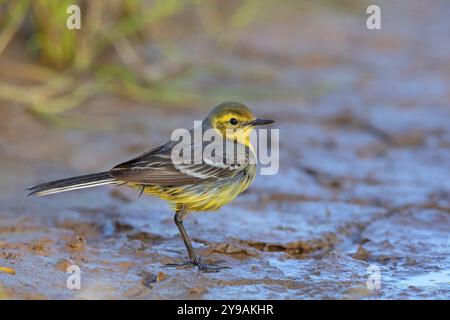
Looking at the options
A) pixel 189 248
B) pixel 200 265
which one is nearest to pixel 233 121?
pixel 189 248

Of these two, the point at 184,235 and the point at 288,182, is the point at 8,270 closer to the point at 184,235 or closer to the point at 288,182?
the point at 184,235

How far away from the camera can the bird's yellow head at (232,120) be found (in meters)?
6.93

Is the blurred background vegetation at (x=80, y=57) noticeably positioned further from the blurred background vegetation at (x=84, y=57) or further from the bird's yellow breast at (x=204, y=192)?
the bird's yellow breast at (x=204, y=192)

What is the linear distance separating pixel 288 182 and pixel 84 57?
130 inches

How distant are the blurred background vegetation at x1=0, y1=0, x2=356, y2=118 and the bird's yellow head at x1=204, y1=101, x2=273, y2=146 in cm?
318

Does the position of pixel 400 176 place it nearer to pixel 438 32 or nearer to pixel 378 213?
pixel 378 213

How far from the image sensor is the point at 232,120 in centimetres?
694

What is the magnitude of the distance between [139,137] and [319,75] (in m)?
3.22

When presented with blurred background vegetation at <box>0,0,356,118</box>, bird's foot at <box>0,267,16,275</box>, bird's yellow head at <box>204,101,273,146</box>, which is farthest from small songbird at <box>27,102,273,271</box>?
blurred background vegetation at <box>0,0,356,118</box>

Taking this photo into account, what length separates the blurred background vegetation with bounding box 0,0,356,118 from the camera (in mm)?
9883

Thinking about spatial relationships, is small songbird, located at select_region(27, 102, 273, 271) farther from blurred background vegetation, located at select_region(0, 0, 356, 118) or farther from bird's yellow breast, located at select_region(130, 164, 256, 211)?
blurred background vegetation, located at select_region(0, 0, 356, 118)

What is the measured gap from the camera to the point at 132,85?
1023cm

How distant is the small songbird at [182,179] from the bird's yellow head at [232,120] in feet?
1.11

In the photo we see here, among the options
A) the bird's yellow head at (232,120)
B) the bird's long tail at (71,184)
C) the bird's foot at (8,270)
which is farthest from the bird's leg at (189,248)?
the bird's foot at (8,270)
